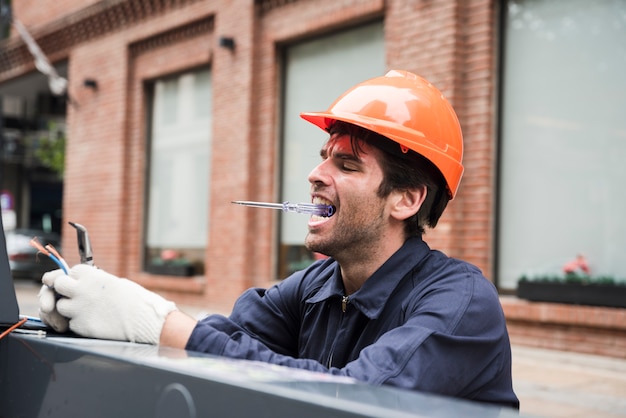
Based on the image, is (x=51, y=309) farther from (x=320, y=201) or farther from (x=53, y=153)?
(x=53, y=153)

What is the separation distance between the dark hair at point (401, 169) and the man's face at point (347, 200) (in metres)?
0.02

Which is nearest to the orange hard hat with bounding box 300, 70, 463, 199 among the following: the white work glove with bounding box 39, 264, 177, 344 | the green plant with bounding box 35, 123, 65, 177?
the white work glove with bounding box 39, 264, 177, 344

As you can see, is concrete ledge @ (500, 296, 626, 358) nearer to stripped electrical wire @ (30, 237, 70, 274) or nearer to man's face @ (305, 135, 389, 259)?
man's face @ (305, 135, 389, 259)

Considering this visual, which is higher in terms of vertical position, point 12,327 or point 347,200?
point 347,200

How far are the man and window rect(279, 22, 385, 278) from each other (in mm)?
7538

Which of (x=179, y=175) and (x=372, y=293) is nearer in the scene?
(x=372, y=293)

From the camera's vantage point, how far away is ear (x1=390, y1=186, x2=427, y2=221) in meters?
2.18

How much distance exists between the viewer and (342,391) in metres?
1.01

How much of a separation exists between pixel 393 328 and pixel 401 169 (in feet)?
1.39

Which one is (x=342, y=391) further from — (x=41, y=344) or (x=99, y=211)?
(x=99, y=211)

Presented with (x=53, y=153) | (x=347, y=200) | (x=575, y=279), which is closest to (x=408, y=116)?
(x=347, y=200)

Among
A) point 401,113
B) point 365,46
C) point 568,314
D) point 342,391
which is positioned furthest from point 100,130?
point 342,391

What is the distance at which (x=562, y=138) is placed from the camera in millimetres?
7656

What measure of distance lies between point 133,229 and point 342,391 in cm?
1261
